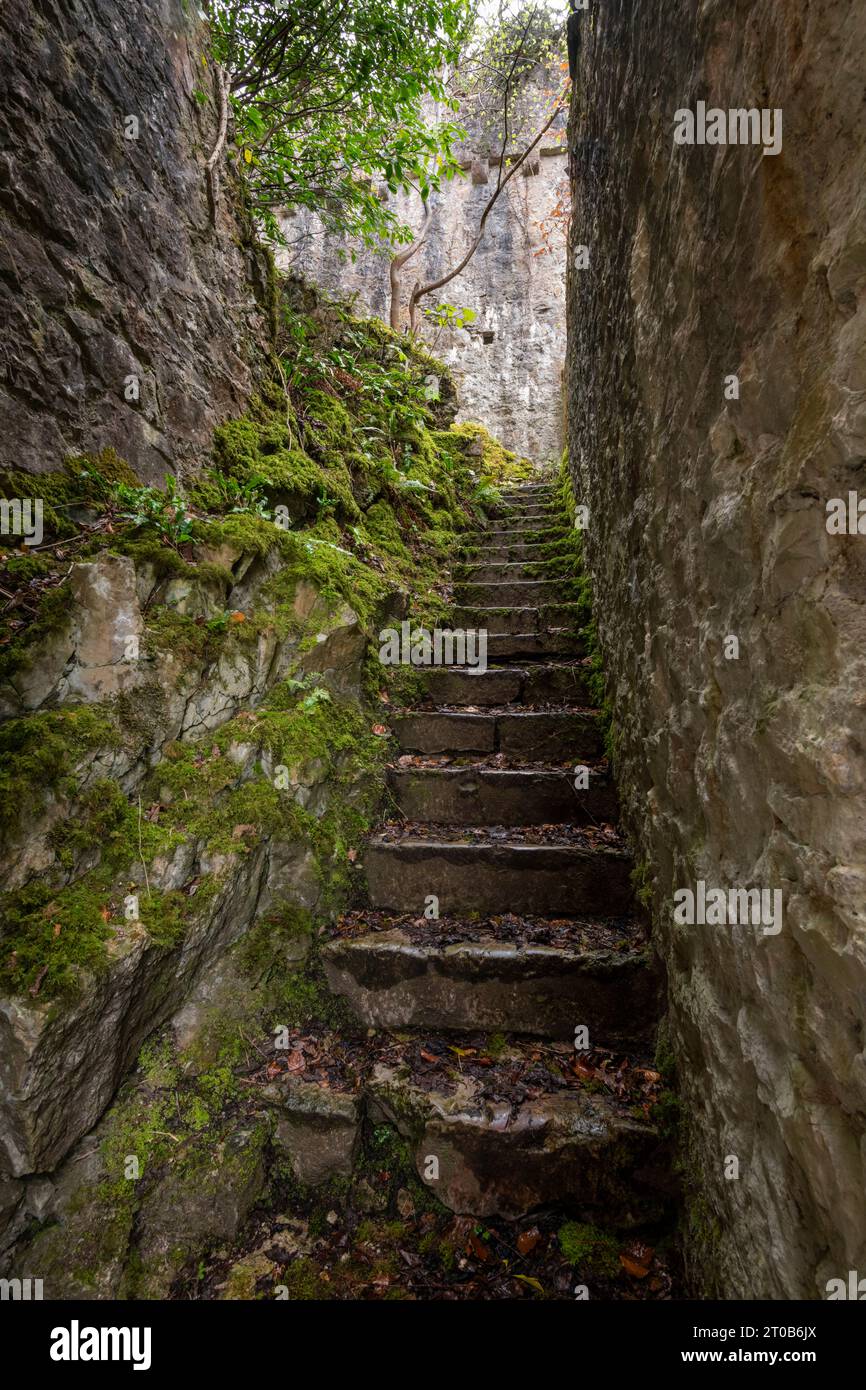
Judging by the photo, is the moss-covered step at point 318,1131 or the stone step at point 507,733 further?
the stone step at point 507,733

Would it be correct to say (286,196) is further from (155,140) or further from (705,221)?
(705,221)

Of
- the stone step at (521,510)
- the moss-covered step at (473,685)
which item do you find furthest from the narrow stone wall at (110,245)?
the stone step at (521,510)

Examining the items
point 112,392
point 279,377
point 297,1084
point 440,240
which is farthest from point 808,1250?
point 440,240

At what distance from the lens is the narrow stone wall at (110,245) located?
2670mm

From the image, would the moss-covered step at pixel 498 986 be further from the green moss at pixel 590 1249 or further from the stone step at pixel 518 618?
the stone step at pixel 518 618

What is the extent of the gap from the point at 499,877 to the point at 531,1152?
42.7 inches

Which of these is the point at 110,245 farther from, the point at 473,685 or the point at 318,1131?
the point at 318,1131

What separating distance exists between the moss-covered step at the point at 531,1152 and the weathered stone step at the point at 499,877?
2.62 feet

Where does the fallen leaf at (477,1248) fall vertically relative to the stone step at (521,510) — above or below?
below

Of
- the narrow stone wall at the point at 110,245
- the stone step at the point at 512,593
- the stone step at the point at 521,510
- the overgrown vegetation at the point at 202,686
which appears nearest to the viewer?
the overgrown vegetation at the point at 202,686

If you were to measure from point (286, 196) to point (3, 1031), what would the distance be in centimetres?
738

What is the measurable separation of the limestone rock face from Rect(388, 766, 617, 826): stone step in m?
0.65

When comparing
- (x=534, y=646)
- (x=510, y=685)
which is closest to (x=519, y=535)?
(x=534, y=646)

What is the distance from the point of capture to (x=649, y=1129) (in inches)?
78.7
